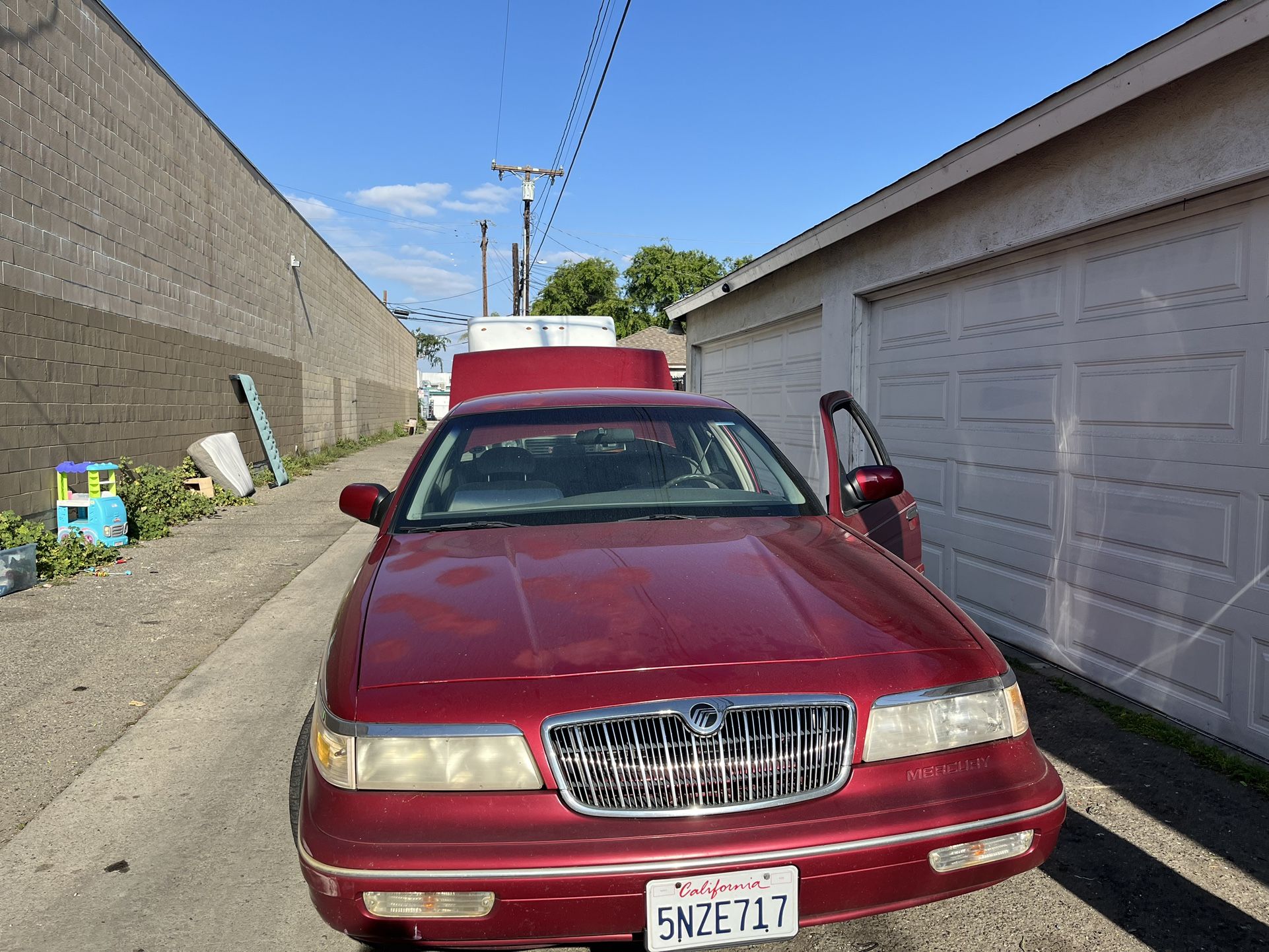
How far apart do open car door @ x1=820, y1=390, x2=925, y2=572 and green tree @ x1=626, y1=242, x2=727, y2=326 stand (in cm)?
4501

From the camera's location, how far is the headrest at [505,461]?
3602 mm

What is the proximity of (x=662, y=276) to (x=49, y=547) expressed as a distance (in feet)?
145

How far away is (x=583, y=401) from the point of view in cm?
393

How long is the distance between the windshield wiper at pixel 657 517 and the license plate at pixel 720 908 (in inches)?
57.5

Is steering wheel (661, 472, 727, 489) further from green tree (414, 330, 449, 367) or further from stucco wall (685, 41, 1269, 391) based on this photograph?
green tree (414, 330, 449, 367)

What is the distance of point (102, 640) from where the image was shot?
18.7ft

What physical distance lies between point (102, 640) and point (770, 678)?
5.09 metres

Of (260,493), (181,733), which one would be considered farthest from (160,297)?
(181,733)

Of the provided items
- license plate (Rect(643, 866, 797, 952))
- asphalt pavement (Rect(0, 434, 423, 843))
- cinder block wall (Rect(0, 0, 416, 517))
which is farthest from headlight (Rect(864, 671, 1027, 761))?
cinder block wall (Rect(0, 0, 416, 517))

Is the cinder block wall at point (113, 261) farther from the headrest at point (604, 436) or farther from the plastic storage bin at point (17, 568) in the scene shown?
the headrest at point (604, 436)

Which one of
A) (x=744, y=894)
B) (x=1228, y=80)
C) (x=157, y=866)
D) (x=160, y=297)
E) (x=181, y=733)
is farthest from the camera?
(x=160, y=297)

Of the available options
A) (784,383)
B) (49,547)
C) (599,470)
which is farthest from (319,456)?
(599,470)

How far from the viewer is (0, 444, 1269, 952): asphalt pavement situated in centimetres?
263

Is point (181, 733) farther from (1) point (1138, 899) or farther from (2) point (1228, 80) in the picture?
(2) point (1228, 80)
